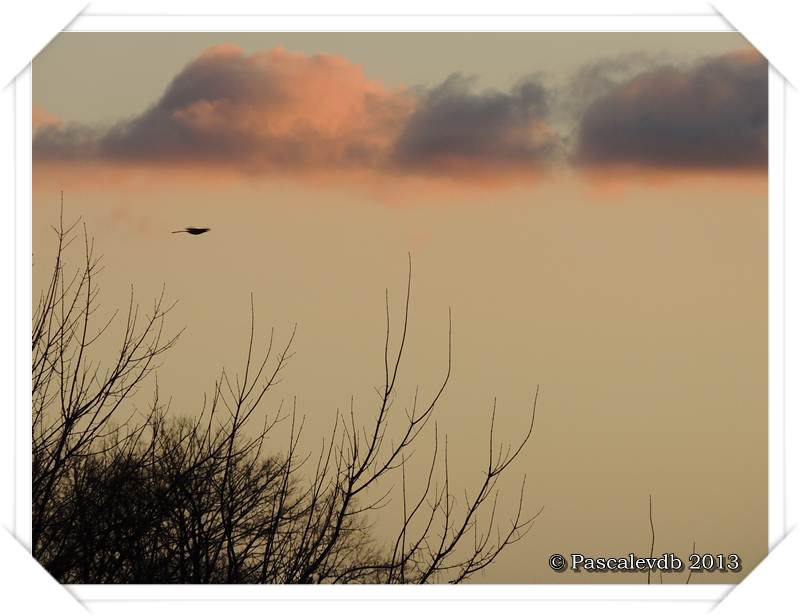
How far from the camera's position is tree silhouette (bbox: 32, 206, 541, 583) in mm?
3312

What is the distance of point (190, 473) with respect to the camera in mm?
3381

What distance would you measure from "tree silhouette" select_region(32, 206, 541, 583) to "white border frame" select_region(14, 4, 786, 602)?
0.05 metres

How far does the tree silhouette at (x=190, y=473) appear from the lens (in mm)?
3312

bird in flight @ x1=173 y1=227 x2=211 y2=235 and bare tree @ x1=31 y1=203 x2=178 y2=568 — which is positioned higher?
bird in flight @ x1=173 y1=227 x2=211 y2=235

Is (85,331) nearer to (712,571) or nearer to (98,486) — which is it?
(98,486)

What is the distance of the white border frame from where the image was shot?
325 centimetres

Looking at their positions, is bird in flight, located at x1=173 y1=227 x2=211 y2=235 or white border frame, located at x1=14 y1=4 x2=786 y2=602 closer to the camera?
white border frame, located at x1=14 y1=4 x2=786 y2=602

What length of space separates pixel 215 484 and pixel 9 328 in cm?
83
